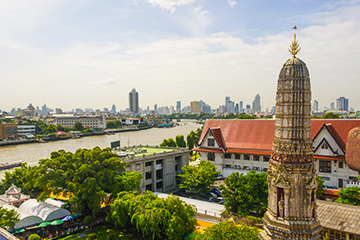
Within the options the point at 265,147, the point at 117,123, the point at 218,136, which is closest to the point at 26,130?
the point at 117,123

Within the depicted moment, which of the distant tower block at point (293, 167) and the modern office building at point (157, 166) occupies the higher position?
the distant tower block at point (293, 167)

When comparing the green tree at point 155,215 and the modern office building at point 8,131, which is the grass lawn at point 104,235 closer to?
the green tree at point 155,215

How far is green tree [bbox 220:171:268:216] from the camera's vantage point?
2269 cm

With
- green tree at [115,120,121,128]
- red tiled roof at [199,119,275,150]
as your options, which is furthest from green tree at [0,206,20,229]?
green tree at [115,120,121,128]

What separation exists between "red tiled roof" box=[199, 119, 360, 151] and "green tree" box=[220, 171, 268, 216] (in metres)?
10.0

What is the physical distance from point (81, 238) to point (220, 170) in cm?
1864

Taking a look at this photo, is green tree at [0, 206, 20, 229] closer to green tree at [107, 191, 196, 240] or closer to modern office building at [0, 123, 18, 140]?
green tree at [107, 191, 196, 240]

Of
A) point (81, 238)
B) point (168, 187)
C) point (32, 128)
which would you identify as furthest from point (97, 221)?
point (32, 128)

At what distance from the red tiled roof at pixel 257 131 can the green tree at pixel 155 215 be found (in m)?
15.9

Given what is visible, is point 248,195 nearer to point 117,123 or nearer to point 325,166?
point 325,166

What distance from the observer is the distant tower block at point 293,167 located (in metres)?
10.2

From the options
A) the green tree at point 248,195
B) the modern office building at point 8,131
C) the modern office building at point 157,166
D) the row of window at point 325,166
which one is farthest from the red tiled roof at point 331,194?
the modern office building at point 8,131

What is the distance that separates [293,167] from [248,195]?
13.3 m

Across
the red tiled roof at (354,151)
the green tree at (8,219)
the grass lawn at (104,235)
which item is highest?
the red tiled roof at (354,151)
